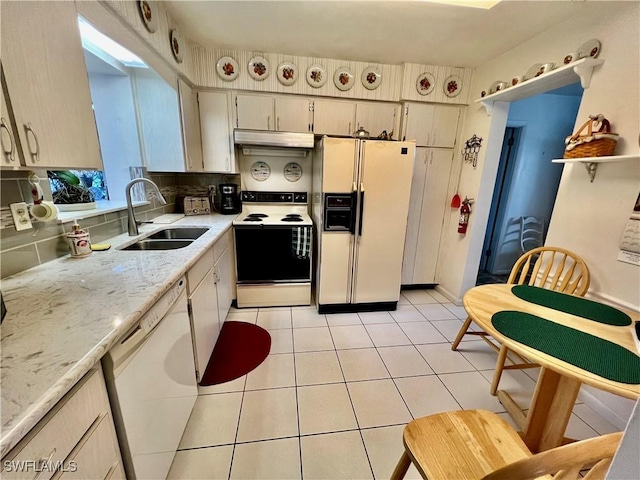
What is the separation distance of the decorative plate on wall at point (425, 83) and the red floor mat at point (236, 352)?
289 cm

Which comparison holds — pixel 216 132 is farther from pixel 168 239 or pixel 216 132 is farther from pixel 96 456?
pixel 96 456

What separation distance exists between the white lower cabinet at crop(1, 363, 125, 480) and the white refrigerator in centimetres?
191

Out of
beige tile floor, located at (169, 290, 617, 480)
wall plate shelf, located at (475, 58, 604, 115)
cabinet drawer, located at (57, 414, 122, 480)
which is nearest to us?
cabinet drawer, located at (57, 414, 122, 480)

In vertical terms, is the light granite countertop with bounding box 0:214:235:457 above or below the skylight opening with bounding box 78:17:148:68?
below

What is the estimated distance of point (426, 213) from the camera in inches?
117

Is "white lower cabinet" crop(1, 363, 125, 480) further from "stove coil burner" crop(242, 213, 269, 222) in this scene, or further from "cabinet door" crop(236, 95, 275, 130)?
"cabinet door" crop(236, 95, 275, 130)

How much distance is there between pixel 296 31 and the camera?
6.90 feet

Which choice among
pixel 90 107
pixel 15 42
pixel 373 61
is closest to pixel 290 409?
pixel 90 107

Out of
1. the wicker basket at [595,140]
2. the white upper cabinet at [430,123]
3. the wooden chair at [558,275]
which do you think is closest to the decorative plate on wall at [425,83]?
the white upper cabinet at [430,123]

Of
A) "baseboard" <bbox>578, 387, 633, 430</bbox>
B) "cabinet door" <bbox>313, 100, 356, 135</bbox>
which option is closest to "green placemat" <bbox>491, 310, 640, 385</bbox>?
"baseboard" <bbox>578, 387, 633, 430</bbox>

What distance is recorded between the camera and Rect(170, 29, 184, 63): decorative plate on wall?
6.48ft

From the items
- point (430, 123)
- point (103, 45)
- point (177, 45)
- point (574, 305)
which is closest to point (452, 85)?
point (430, 123)

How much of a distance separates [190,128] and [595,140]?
9.83ft

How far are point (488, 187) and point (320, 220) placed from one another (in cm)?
173
